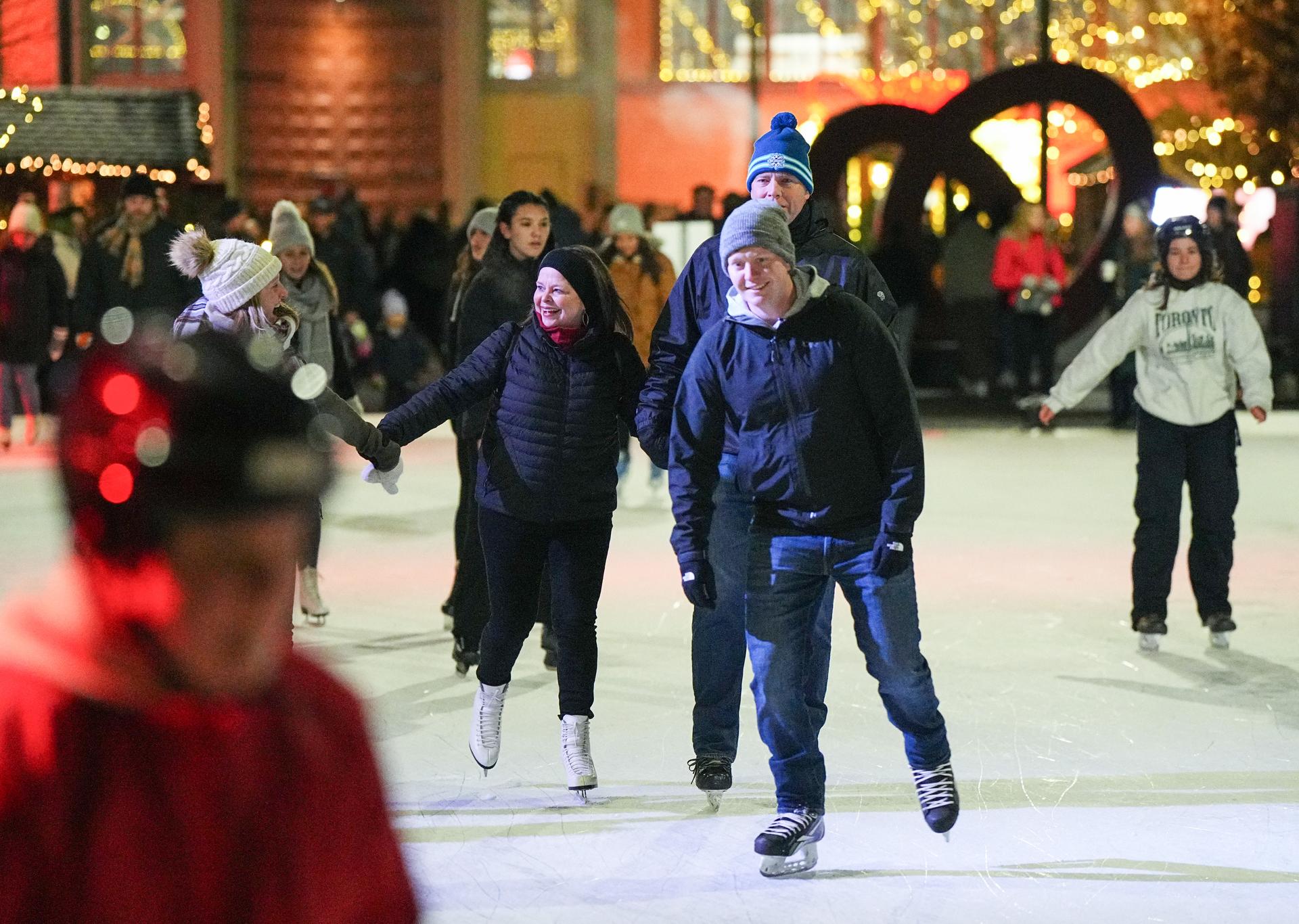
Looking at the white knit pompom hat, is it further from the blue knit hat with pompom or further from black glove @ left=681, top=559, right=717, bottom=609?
black glove @ left=681, top=559, right=717, bottom=609

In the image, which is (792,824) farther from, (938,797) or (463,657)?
(463,657)

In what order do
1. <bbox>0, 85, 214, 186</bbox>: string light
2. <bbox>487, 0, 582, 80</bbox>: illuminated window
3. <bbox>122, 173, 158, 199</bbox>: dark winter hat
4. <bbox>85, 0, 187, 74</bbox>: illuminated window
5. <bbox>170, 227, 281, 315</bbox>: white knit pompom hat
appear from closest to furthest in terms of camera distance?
<bbox>170, 227, 281, 315</bbox>: white knit pompom hat < <bbox>122, 173, 158, 199</bbox>: dark winter hat < <bbox>0, 85, 214, 186</bbox>: string light < <bbox>85, 0, 187, 74</bbox>: illuminated window < <bbox>487, 0, 582, 80</bbox>: illuminated window

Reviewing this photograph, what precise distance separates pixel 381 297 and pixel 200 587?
1533cm

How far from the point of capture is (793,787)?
176 inches

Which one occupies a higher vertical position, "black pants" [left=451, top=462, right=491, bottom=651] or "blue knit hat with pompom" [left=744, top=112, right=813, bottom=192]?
"blue knit hat with pompom" [left=744, top=112, right=813, bottom=192]

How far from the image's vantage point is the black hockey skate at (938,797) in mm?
4488

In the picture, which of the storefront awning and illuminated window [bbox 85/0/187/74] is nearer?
the storefront awning

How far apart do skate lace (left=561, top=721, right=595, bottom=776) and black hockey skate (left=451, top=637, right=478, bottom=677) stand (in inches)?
57.6

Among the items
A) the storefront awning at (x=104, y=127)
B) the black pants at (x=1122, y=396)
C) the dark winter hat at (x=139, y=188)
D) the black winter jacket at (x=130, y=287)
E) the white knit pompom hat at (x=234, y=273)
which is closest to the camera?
the white knit pompom hat at (x=234, y=273)

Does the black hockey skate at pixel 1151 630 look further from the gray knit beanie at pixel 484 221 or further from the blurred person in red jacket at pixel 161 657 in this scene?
the blurred person in red jacket at pixel 161 657

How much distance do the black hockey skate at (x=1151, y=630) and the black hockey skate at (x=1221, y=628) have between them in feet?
0.62

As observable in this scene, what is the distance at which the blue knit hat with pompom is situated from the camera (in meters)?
5.04

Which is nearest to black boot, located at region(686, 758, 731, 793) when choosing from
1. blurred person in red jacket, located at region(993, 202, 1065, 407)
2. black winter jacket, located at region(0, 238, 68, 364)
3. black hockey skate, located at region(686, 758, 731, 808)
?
black hockey skate, located at region(686, 758, 731, 808)

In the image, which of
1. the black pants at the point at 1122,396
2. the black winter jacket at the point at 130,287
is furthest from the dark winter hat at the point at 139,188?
the black pants at the point at 1122,396
